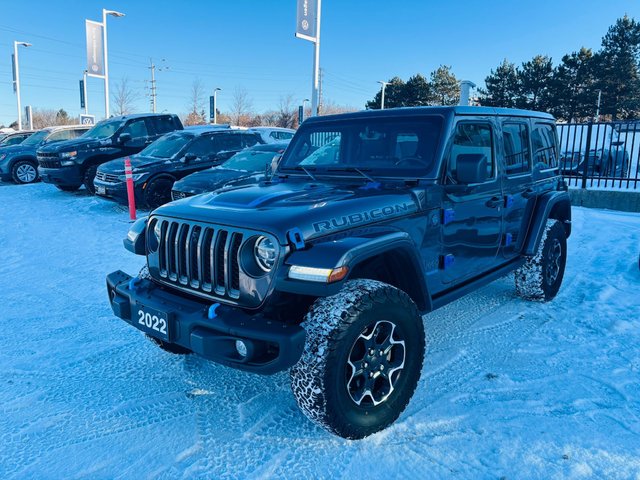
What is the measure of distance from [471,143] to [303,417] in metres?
2.38

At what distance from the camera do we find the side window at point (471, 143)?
11.6ft

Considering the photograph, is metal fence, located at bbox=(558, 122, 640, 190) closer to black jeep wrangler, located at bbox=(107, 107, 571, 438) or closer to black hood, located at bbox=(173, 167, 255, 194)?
black hood, located at bbox=(173, 167, 255, 194)

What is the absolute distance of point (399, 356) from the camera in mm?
2912

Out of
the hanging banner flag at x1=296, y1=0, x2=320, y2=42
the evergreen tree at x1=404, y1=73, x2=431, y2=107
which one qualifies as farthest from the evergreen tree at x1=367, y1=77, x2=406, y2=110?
the hanging banner flag at x1=296, y1=0, x2=320, y2=42

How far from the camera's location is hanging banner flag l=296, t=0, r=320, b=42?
1472 cm

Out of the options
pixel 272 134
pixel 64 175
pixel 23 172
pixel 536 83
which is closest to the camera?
pixel 272 134

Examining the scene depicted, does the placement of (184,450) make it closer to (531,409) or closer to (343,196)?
(343,196)

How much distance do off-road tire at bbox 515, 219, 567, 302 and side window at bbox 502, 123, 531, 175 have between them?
2.52ft

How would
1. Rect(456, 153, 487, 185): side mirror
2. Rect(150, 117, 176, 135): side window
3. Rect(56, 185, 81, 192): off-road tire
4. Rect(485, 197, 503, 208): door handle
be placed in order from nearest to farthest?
Rect(456, 153, 487, 185): side mirror, Rect(485, 197, 503, 208): door handle, Rect(56, 185, 81, 192): off-road tire, Rect(150, 117, 176, 135): side window

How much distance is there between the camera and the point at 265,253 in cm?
261

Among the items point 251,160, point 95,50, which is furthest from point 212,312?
point 95,50

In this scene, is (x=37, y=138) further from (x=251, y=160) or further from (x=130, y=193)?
(x=251, y=160)

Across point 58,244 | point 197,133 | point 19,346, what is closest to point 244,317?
point 19,346

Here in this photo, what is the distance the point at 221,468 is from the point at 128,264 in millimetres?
4391
